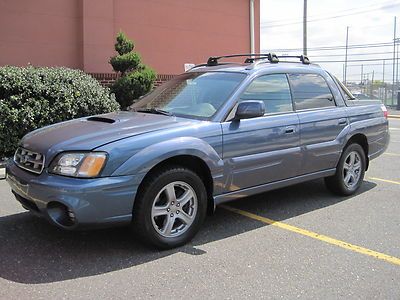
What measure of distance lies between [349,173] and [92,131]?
11.9ft

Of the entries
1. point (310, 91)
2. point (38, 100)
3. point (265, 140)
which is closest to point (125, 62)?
point (38, 100)

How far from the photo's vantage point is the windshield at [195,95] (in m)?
5.00

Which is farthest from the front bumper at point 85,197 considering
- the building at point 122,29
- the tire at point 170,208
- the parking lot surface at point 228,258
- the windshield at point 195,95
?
the building at point 122,29

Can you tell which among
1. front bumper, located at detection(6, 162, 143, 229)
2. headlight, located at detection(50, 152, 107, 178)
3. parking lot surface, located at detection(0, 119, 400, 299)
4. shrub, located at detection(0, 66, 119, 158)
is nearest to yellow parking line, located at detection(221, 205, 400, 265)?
parking lot surface, located at detection(0, 119, 400, 299)

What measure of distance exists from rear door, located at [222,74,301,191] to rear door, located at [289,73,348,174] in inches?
5.8

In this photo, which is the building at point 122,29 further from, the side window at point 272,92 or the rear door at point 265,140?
the rear door at point 265,140

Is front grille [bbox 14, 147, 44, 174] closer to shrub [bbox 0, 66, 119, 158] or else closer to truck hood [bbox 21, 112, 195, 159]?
truck hood [bbox 21, 112, 195, 159]

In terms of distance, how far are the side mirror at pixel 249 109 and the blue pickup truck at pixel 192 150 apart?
0.01 m

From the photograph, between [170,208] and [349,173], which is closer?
[170,208]

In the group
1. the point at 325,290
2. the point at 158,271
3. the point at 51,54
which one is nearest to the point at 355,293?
the point at 325,290

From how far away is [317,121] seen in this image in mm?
5746

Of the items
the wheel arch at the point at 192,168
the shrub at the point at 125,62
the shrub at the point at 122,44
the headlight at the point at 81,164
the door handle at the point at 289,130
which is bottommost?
the wheel arch at the point at 192,168

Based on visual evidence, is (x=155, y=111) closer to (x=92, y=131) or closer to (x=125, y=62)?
(x=92, y=131)

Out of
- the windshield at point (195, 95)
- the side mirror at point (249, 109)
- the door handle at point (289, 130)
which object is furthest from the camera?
the door handle at point (289, 130)
